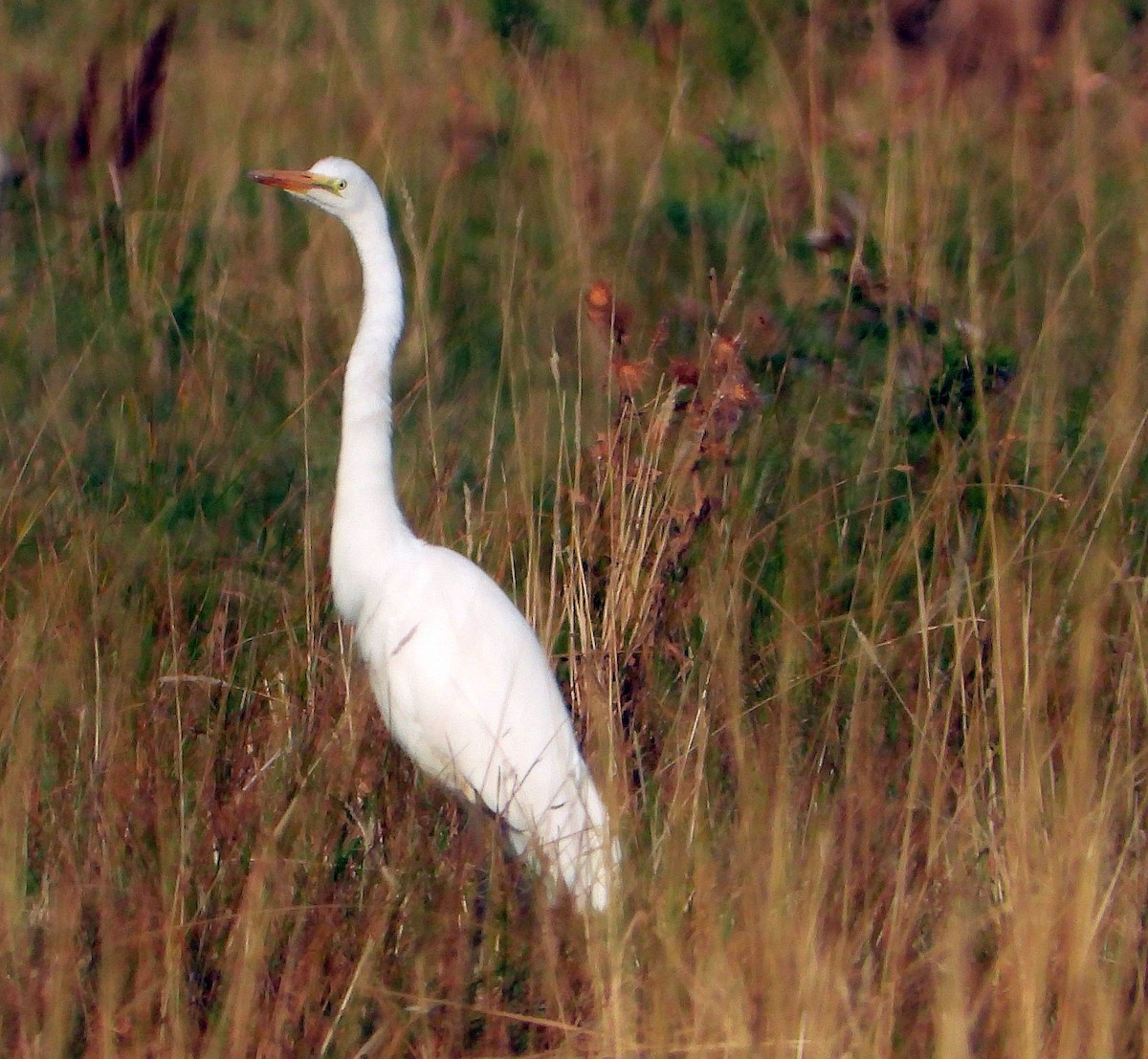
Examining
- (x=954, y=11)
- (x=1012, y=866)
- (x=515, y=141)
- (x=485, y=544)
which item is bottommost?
(x=1012, y=866)

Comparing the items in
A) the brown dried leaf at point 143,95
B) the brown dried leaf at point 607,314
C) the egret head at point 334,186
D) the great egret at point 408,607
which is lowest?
the great egret at point 408,607

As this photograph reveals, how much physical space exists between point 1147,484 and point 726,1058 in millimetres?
1417

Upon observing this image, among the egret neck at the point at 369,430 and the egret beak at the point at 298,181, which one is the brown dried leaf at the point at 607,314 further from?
the egret beak at the point at 298,181

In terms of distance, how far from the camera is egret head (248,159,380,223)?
8.11ft

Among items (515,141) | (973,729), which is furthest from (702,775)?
(515,141)

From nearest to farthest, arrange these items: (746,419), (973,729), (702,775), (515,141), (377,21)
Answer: (702,775) < (973,729) < (746,419) < (515,141) < (377,21)

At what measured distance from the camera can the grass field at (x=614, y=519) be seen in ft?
5.46

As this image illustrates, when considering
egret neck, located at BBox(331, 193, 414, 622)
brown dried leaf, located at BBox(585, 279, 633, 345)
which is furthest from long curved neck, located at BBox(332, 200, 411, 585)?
brown dried leaf, located at BBox(585, 279, 633, 345)

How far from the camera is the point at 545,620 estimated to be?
261 cm

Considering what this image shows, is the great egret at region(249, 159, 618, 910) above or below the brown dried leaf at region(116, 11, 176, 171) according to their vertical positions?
below

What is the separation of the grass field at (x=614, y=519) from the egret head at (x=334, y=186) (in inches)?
9.9

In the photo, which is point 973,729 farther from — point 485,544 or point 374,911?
point 485,544

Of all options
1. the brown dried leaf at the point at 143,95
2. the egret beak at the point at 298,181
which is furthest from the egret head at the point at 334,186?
the brown dried leaf at the point at 143,95

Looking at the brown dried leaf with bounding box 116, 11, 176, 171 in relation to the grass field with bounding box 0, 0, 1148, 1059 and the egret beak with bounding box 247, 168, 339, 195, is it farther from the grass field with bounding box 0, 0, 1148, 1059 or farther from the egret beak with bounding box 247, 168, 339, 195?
the egret beak with bounding box 247, 168, 339, 195
